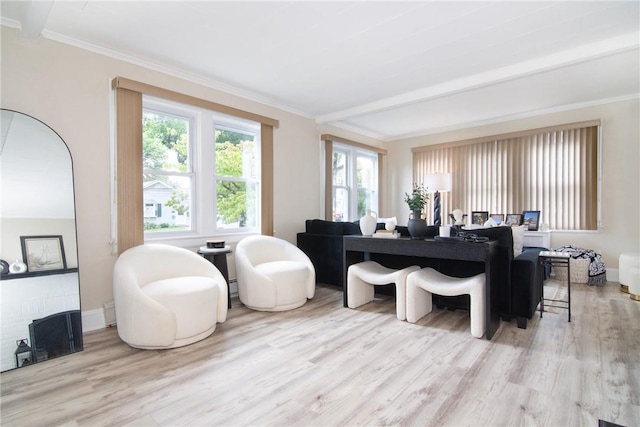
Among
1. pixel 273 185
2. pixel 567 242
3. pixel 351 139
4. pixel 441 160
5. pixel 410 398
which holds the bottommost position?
pixel 410 398

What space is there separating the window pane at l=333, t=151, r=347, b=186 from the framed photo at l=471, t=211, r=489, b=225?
7.68 ft

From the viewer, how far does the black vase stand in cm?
309

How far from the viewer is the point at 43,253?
2.49 m

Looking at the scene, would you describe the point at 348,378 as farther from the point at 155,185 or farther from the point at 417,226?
the point at 155,185

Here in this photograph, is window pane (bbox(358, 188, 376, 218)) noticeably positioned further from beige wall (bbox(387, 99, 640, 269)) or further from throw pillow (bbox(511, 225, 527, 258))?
throw pillow (bbox(511, 225, 527, 258))

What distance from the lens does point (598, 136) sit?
15.2 ft

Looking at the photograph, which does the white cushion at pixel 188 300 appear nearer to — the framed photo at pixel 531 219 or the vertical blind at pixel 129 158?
the vertical blind at pixel 129 158

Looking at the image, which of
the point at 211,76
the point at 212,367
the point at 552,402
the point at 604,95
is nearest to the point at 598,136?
the point at 604,95

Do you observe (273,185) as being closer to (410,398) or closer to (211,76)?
(211,76)

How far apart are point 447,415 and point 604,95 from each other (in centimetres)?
506

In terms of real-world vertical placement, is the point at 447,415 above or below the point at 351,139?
below

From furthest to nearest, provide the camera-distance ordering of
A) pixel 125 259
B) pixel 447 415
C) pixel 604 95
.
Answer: pixel 604 95 < pixel 125 259 < pixel 447 415

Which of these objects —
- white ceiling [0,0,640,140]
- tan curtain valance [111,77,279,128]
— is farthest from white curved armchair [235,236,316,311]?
white ceiling [0,0,640,140]

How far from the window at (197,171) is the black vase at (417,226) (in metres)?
2.15
